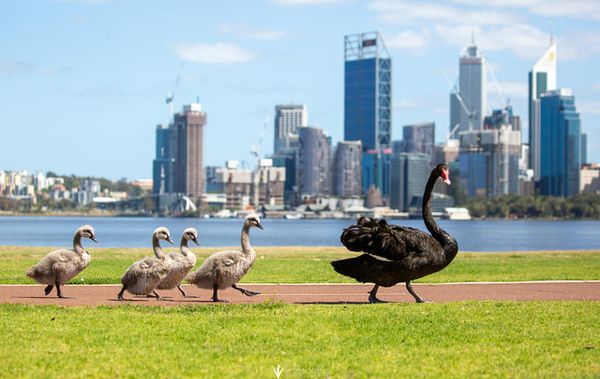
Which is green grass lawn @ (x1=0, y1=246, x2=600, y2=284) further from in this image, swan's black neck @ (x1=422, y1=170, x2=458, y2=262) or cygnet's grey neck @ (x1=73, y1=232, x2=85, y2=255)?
swan's black neck @ (x1=422, y1=170, x2=458, y2=262)

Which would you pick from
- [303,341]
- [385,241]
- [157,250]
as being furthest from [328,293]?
[303,341]

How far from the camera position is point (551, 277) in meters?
27.1

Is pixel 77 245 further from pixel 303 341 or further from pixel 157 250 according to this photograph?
pixel 303 341

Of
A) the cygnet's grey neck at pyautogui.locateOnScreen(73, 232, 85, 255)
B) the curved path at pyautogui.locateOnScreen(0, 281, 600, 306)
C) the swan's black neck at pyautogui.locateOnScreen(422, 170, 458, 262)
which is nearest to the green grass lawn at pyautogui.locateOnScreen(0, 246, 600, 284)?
the curved path at pyautogui.locateOnScreen(0, 281, 600, 306)

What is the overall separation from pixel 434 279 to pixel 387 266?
8392 millimetres

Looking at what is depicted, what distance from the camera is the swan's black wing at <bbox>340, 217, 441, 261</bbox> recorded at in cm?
1847

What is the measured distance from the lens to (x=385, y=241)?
18.5 m

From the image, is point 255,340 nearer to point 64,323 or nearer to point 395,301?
point 64,323

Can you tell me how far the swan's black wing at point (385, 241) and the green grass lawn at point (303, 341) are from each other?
992mm

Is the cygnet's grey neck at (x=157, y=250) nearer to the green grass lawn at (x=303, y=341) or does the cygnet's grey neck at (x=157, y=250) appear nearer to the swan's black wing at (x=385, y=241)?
the green grass lawn at (x=303, y=341)

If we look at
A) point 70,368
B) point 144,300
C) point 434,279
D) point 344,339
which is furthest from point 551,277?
point 70,368

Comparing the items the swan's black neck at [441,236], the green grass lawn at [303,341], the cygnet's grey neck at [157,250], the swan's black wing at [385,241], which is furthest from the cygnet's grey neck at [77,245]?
the swan's black neck at [441,236]

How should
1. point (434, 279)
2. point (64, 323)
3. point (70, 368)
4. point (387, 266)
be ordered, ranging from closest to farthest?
point (70, 368), point (64, 323), point (387, 266), point (434, 279)

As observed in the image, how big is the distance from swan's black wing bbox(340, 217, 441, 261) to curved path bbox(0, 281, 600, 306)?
149cm
